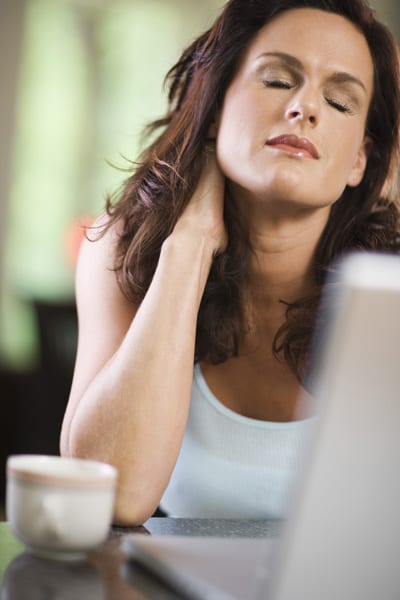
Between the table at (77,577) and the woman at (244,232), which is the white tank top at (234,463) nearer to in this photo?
the woman at (244,232)

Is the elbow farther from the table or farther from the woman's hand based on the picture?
the woman's hand

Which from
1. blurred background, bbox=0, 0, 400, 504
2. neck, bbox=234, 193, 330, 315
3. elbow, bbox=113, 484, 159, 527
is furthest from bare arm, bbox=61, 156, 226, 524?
blurred background, bbox=0, 0, 400, 504

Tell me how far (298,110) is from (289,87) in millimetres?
71

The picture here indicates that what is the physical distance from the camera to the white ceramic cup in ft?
2.35

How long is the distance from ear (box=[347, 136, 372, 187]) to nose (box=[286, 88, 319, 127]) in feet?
0.78

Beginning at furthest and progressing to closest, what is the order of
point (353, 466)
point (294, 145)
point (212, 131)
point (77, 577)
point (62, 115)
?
point (62, 115), point (212, 131), point (294, 145), point (77, 577), point (353, 466)

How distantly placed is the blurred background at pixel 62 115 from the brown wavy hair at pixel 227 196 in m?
2.59

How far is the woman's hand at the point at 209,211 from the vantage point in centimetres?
144

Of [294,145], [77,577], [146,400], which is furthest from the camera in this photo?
[294,145]

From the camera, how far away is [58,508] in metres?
0.72

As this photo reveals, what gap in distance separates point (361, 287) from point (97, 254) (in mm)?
1096

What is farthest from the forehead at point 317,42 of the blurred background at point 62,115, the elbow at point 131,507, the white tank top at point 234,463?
the blurred background at point 62,115

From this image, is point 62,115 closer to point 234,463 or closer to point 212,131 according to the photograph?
point 212,131

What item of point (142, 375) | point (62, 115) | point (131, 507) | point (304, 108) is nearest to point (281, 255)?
point (304, 108)
